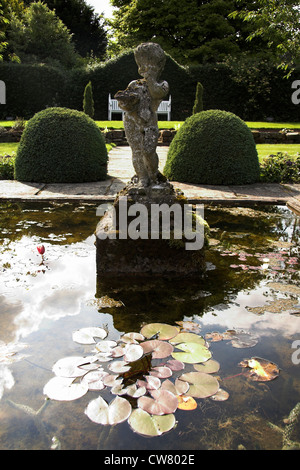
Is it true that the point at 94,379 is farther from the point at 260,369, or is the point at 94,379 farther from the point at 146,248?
the point at 146,248

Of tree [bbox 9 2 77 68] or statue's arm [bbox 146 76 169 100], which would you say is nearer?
statue's arm [bbox 146 76 169 100]

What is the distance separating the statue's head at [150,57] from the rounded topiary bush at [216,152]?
11.6 ft

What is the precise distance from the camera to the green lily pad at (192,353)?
1.95 metres

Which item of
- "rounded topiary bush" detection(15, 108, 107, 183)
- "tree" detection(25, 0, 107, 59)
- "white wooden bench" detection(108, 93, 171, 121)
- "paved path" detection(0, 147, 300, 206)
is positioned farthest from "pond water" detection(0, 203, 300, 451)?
"tree" detection(25, 0, 107, 59)

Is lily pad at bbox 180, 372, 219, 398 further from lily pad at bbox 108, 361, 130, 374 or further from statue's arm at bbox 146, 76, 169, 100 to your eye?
statue's arm at bbox 146, 76, 169, 100

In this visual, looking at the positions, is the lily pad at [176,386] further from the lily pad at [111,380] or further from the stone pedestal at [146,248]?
the stone pedestal at [146,248]

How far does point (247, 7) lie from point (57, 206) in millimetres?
23209

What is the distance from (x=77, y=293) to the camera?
8.80 feet

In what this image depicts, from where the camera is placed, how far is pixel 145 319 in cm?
235

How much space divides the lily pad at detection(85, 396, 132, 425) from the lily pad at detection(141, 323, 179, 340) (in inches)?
21.3

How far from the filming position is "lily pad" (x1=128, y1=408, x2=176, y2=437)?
151 centimetres

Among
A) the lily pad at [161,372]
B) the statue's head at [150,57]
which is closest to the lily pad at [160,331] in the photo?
the lily pad at [161,372]

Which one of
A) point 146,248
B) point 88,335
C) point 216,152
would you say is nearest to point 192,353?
point 88,335

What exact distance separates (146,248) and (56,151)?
163 inches
